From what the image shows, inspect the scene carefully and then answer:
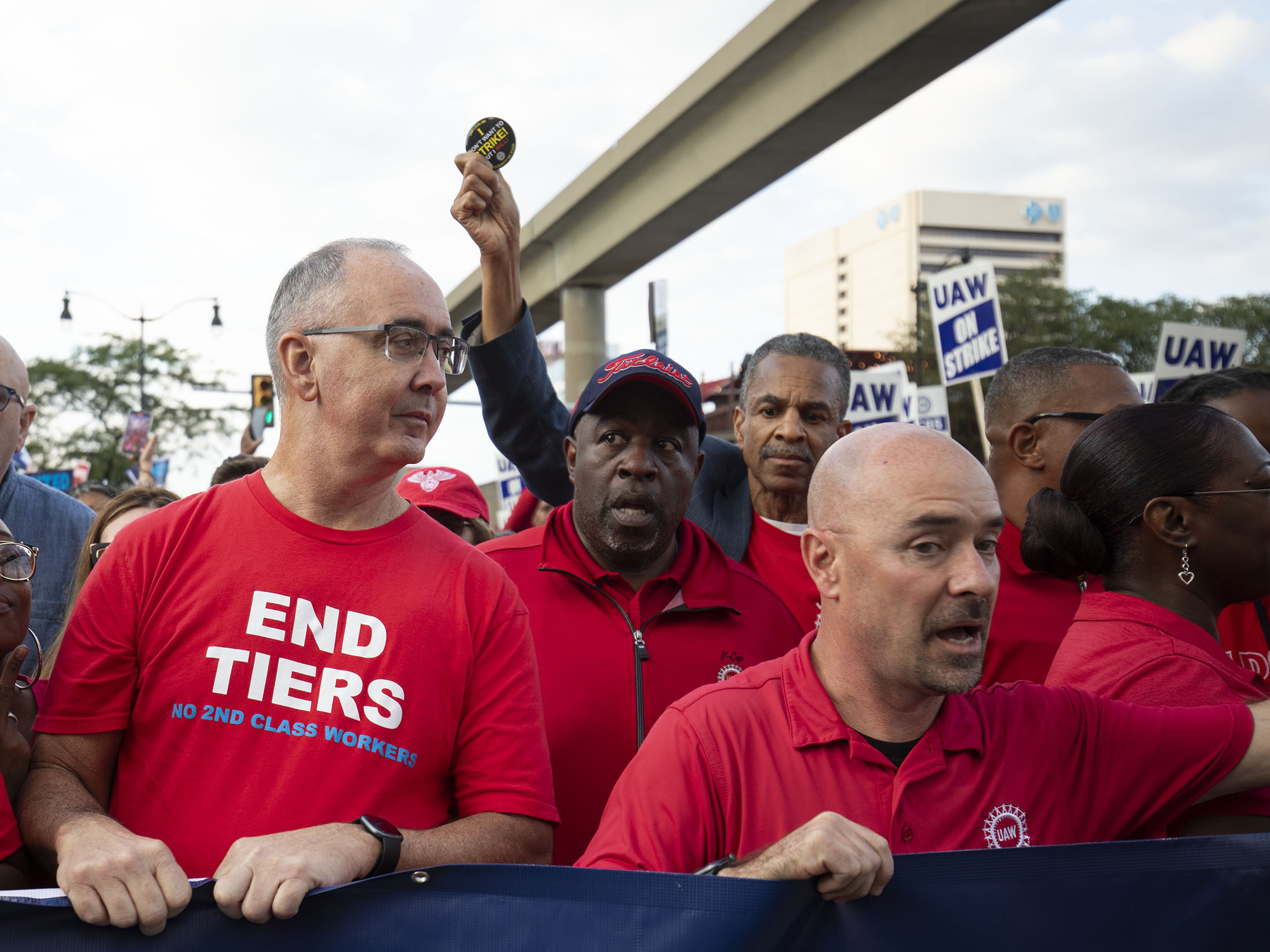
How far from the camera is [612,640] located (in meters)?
3.07

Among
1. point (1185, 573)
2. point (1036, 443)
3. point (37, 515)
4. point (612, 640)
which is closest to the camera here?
point (1185, 573)

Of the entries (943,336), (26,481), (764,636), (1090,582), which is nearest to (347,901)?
(764,636)

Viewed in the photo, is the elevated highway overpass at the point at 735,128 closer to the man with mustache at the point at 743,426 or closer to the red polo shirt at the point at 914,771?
the man with mustache at the point at 743,426

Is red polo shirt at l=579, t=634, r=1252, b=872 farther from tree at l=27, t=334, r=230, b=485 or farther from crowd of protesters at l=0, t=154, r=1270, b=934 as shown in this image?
tree at l=27, t=334, r=230, b=485

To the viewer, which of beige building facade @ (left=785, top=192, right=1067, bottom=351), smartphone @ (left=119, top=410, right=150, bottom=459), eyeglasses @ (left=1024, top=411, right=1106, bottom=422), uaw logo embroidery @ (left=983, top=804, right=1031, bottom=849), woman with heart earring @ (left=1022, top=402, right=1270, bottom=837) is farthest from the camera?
beige building facade @ (left=785, top=192, right=1067, bottom=351)

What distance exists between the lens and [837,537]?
2410mm

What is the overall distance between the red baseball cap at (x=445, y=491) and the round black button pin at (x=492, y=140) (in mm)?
2022

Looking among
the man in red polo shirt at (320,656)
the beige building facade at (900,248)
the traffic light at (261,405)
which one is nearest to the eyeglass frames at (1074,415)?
the man in red polo shirt at (320,656)

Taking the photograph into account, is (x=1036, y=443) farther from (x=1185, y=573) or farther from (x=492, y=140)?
(x=492, y=140)

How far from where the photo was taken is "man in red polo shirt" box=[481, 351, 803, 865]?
2938 mm

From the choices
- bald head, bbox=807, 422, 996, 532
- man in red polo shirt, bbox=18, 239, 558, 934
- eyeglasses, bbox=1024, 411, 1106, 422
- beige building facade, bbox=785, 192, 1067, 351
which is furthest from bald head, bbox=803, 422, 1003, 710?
beige building facade, bbox=785, 192, 1067, 351

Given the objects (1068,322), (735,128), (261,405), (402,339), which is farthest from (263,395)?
(1068,322)

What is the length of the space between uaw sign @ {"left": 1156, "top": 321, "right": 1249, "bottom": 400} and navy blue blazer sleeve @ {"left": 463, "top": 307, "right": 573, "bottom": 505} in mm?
8313

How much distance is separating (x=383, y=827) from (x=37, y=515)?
2844 mm
